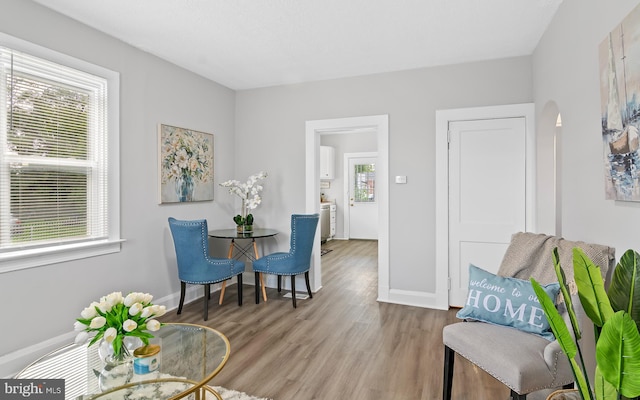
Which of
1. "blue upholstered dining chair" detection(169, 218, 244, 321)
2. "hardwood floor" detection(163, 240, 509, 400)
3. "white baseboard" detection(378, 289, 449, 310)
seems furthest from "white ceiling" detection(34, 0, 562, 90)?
"hardwood floor" detection(163, 240, 509, 400)

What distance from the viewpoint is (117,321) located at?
1459mm

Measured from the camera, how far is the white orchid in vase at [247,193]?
164 inches

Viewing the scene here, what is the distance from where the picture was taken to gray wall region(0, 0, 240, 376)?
2.40 metres

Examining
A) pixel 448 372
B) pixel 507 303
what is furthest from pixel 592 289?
pixel 448 372

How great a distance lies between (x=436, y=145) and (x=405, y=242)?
1.12 m

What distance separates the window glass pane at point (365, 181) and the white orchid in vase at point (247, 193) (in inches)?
173

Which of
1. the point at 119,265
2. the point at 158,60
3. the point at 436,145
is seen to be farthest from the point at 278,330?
the point at 158,60

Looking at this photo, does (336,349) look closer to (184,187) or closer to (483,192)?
(483,192)

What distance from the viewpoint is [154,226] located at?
3.47 m

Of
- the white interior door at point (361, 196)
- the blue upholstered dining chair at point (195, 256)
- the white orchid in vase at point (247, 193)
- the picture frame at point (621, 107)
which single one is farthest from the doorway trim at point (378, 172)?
the white interior door at point (361, 196)

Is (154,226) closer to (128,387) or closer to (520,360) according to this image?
(128,387)

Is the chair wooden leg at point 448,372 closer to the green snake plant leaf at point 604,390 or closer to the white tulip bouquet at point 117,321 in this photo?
the green snake plant leaf at point 604,390

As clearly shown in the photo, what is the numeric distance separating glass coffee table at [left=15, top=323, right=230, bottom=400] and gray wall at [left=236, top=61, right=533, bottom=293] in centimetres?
254

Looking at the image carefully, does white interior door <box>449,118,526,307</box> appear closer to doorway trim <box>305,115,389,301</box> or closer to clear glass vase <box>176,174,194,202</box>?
doorway trim <box>305,115,389,301</box>
